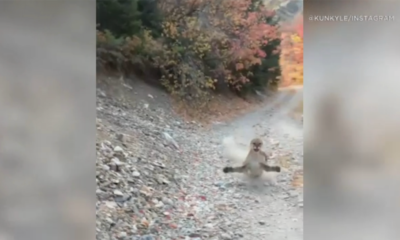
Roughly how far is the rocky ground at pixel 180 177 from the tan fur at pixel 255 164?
20 millimetres

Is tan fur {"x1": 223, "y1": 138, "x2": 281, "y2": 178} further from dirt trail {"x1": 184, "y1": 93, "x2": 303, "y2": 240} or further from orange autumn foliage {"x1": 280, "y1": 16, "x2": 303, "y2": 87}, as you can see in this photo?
orange autumn foliage {"x1": 280, "y1": 16, "x2": 303, "y2": 87}

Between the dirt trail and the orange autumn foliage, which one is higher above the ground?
the orange autumn foliage

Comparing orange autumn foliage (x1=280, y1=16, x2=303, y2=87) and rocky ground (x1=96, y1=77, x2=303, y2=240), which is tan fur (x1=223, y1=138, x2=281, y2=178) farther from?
orange autumn foliage (x1=280, y1=16, x2=303, y2=87)

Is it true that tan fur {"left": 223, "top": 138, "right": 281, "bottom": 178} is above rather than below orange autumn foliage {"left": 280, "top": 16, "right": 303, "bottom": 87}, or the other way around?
below

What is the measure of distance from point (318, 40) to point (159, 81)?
0.46 meters

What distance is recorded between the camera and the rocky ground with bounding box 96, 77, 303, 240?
1489 millimetres

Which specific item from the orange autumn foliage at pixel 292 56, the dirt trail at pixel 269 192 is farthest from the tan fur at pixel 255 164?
the orange autumn foliage at pixel 292 56

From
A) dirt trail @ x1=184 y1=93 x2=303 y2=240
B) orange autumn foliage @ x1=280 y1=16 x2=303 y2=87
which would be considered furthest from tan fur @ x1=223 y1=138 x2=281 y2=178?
orange autumn foliage @ x1=280 y1=16 x2=303 y2=87

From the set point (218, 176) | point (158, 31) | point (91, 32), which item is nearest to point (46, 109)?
point (91, 32)

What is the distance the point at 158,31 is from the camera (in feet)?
4.92

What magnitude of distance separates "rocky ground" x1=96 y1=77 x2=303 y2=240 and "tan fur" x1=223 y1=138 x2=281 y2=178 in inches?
0.8

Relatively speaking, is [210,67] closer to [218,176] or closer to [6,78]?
[218,176]

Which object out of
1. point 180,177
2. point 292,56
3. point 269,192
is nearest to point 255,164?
point 269,192

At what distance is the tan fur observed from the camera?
1494mm
